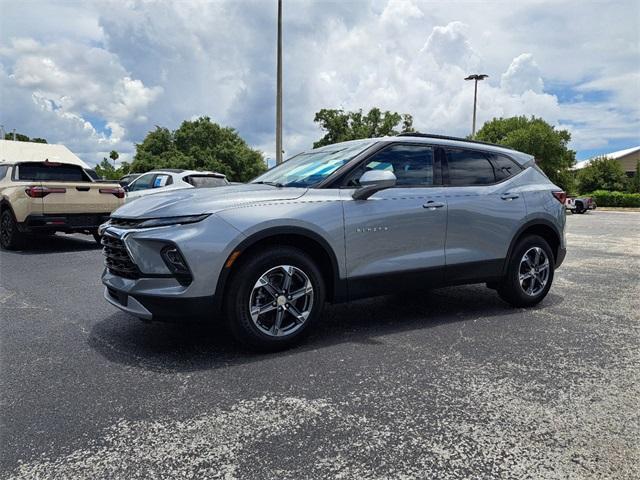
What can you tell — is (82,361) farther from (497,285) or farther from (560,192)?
(560,192)

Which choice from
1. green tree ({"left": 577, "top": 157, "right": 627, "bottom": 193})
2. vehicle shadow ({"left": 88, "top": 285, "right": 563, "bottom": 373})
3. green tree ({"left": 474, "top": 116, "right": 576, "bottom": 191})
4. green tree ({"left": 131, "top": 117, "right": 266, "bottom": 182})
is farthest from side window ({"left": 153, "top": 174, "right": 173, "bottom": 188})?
green tree ({"left": 577, "top": 157, "right": 627, "bottom": 193})

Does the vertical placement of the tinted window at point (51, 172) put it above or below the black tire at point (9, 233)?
above

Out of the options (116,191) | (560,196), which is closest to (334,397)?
(560,196)

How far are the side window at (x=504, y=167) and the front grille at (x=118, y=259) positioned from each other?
3611mm

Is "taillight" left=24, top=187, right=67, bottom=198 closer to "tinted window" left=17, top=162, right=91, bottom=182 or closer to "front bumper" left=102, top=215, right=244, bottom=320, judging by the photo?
"tinted window" left=17, top=162, right=91, bottom=182

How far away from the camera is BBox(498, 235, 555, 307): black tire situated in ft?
16.6

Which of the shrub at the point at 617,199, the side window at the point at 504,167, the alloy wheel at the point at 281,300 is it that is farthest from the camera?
the shrub at the point at 617,199

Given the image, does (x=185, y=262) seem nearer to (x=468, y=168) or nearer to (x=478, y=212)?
(x=478, y=212)

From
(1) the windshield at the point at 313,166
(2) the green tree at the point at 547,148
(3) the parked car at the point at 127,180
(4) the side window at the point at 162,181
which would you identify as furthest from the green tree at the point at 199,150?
(1) the windshield at the point at 313,166

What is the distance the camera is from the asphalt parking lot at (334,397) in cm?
229

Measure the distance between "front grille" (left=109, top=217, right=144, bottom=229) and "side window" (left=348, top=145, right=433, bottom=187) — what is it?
1.81m

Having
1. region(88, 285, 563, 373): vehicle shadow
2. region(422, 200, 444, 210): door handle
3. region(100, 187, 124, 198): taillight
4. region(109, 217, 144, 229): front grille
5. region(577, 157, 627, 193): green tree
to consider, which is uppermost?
region(577, 157, 627, 193): green tree

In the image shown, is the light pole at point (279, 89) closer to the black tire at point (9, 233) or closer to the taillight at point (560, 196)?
the black tire at point (9, 233)

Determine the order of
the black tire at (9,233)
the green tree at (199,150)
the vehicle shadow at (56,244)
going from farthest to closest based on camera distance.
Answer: the green tree at (199,150) → the vehicle shadow at (56,244) → the black tire at (9,233)
